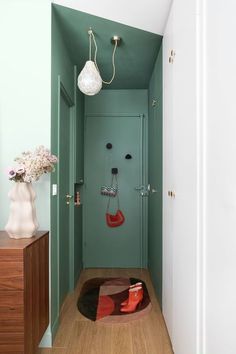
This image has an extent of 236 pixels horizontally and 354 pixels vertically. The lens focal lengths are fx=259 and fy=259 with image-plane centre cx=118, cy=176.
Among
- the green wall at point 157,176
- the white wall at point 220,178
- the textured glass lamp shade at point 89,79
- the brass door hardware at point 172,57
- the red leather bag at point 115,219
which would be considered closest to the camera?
the white wall at point 220,178

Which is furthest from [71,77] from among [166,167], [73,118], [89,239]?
[89,239]

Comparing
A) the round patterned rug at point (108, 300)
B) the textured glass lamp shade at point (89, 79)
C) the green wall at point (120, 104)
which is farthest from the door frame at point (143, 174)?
the textured glass lamp shade at point (89, 79)

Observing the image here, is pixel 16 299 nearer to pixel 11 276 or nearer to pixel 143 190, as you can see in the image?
pixel 11 276

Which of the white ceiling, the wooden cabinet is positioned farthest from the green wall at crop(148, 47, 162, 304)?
the wooden cabinet

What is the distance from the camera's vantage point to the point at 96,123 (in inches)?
149

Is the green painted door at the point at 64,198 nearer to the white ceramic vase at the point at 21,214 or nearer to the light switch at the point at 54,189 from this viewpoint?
the light switch at the point at 54,189

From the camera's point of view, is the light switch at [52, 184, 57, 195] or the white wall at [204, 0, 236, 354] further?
the light switch at [52, 184, 57, 195]

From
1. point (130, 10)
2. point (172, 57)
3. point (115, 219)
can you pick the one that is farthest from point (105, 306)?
point (130, 10)

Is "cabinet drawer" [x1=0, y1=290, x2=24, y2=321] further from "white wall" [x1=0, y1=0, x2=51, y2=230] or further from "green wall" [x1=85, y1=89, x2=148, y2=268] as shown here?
"green wall" [x1=85, y1=89, x2=148, y2=268]

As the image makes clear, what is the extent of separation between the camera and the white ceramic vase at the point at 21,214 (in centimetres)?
169

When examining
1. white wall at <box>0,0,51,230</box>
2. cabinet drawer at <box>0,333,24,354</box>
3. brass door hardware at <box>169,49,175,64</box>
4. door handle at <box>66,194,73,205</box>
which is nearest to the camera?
cabinet drawer at <box>0,333,24,354</box>

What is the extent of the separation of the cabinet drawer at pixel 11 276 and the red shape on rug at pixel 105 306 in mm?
1161

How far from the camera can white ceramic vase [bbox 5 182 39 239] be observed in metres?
1.69

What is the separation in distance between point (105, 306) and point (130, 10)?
104 inches
